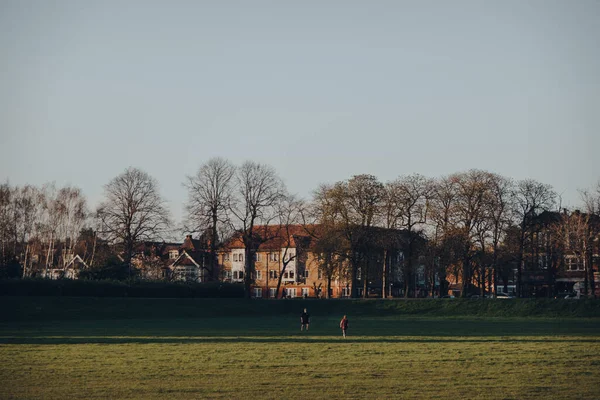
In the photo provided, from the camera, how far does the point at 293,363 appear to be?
30047 millimetres

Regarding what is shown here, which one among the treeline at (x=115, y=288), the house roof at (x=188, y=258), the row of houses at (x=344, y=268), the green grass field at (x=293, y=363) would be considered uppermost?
Result: the house roof at (x=188, y=258)

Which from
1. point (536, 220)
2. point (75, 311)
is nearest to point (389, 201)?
point (536, 220)

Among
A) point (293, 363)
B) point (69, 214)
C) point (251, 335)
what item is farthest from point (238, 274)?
point (293, 363)

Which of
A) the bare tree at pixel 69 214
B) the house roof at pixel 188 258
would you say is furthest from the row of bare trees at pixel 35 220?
the house roof at pixel 188 258

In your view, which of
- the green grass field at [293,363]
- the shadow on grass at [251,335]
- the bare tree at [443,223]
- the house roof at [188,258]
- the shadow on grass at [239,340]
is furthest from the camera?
the house roof at [188,258]

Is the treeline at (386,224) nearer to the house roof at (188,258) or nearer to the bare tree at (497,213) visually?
the bare tree at (497,213)

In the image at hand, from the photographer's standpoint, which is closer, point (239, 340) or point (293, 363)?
point (293, 363)

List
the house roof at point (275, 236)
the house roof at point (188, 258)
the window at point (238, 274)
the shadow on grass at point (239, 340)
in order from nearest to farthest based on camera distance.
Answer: the shadow on grass at point (239, 340) < the house roof at point (275, 236) < the house roof at point (188, 258) < the window at point (238, 274)

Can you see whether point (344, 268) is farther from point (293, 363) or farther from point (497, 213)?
point (293, 363)

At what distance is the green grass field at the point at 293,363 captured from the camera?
74.4 ft

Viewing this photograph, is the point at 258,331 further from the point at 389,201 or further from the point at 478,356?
the point at 389,201

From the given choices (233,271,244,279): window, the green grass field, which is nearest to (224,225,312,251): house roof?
(233,271,244,279): window

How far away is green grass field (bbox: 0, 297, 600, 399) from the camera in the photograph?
2269 centimetres

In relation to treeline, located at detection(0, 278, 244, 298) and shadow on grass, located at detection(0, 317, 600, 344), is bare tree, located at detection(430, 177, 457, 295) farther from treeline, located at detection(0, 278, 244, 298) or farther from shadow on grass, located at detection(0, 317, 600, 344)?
shadow on grass, located at detection(0, 317, 600, 344)
